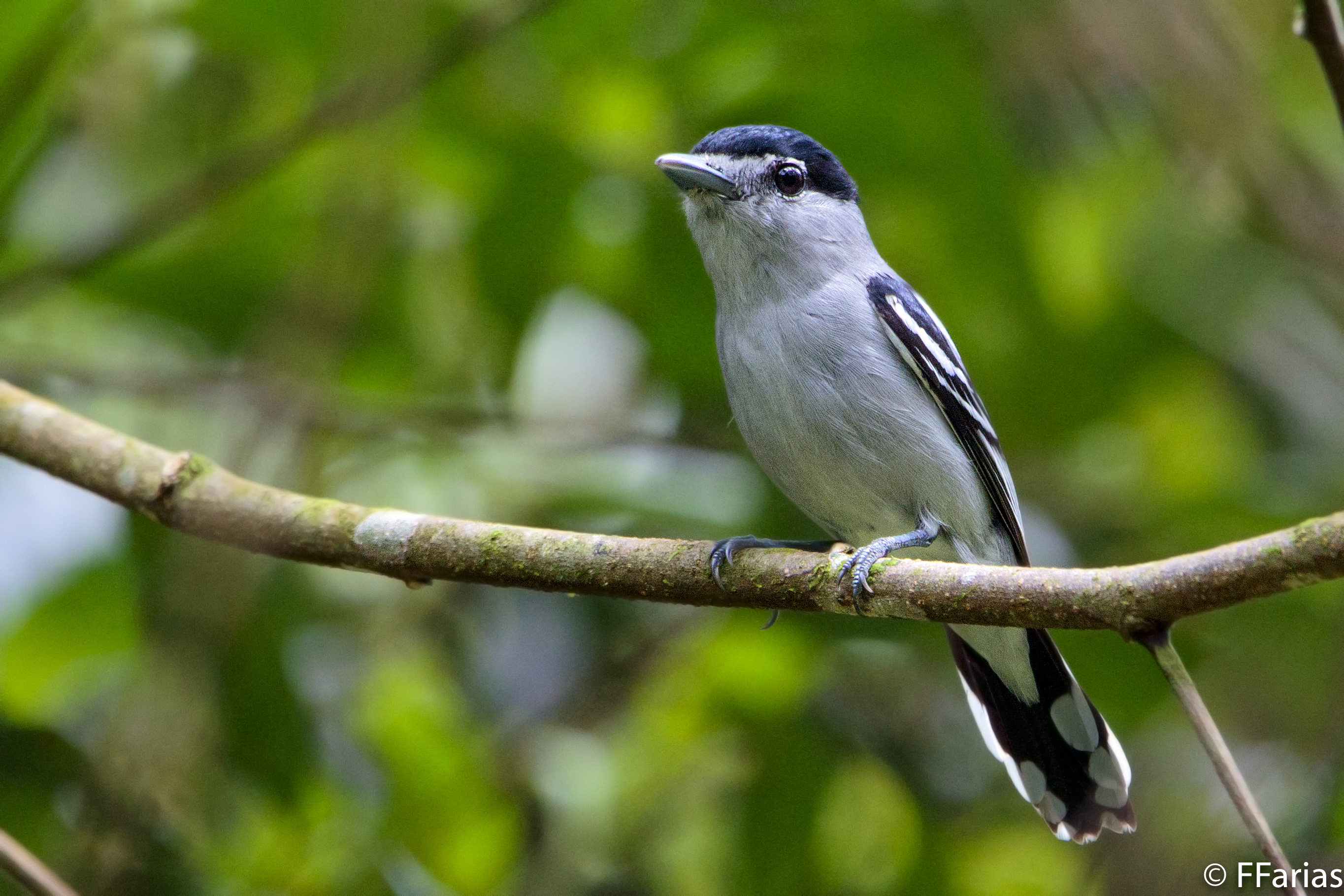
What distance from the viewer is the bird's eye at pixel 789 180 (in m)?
3.83

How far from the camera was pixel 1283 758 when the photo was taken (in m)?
4.11

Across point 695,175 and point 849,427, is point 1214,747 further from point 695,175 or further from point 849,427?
point 695,175

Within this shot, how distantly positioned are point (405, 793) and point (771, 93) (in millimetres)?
2521

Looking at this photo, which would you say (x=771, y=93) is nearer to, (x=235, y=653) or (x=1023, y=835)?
(x=235, y=653)

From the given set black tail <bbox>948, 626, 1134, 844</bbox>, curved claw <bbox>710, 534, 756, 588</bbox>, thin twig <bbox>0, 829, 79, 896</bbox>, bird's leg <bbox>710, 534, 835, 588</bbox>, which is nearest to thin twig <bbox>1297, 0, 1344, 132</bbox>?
bird's leg <bbox>710, 534, 835, 588</bbox>

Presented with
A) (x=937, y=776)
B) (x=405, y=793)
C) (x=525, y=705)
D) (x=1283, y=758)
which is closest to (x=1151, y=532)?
(x=1283, y=758)

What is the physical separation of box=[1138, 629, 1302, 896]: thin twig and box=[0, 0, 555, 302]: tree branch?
9.18 feet

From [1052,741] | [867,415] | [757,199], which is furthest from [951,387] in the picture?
[1052,741]

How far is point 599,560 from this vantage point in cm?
265

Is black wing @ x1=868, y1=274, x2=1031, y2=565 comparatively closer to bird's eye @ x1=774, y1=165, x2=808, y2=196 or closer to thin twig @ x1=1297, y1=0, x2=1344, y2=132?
bird's eye @ x1=774, y1=165, x2=808, y2=196

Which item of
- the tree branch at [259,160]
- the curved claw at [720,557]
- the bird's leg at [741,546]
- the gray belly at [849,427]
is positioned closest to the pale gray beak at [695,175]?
the gray belly at [849,427]

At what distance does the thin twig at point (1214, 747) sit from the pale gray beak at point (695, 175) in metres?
2.07

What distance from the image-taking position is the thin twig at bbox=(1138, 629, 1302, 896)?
1799 millimetres

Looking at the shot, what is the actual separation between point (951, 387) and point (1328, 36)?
54.5 inches
